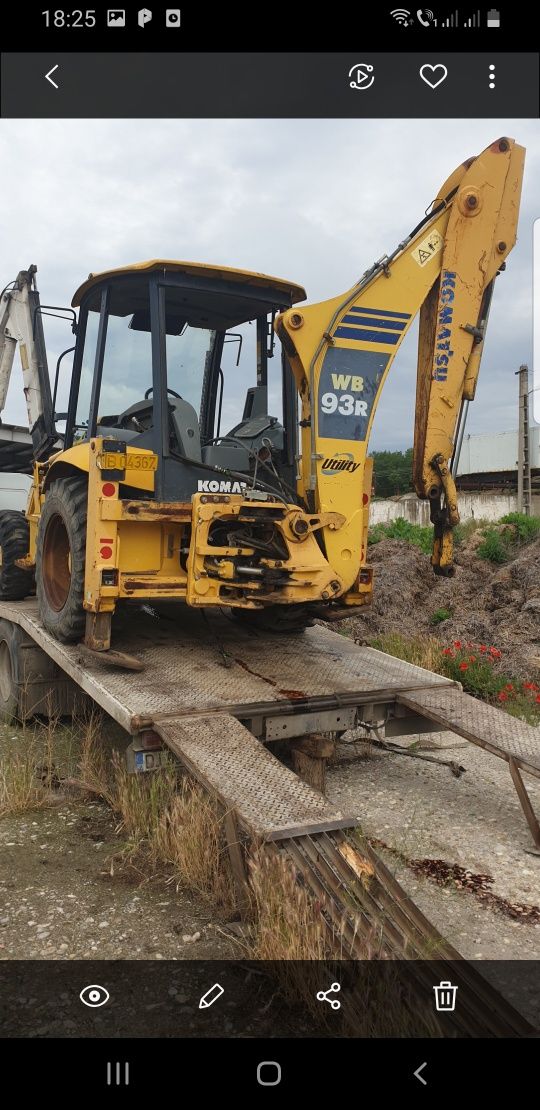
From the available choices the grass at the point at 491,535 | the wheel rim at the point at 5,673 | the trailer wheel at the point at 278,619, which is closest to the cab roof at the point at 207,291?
the trailer wheel at the point at 278,619

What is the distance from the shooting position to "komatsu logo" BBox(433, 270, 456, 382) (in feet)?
17.8

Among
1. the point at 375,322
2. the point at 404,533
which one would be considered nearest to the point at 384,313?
the point at 375,322

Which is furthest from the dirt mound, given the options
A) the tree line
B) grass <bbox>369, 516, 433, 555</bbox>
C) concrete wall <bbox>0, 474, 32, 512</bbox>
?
the tree line

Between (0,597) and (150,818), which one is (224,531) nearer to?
(150,818)

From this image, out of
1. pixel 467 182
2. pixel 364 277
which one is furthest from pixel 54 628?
pixel 467 182

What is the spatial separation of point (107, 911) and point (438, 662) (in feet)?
16.7

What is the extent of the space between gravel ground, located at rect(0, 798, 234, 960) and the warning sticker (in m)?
4.03

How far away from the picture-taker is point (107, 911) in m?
3.59

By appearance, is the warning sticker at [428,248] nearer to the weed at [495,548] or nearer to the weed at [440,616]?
the weed at [440,616]

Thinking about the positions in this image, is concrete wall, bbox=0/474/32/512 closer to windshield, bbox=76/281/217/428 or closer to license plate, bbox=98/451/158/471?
windshield, bbox=76/281/217/428

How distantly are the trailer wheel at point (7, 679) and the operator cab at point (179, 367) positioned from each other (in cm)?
187

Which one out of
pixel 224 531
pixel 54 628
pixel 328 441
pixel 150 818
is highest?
pixel 328 441

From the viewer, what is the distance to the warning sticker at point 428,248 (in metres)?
5.39
